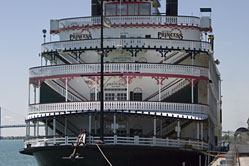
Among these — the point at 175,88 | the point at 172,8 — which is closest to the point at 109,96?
the point at 175,88

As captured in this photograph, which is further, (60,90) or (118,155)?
(60,90)

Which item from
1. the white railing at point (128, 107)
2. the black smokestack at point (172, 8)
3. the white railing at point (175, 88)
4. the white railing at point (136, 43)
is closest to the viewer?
the white railing at point (128, 107)

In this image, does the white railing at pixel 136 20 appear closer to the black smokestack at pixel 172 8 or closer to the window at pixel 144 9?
the window at pixel 144 9

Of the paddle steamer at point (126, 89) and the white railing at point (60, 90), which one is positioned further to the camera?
the white railing at point (60, 90)

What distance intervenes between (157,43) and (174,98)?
3453mm

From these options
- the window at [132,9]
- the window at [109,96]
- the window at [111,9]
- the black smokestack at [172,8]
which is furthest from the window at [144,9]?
the window at [109,96]

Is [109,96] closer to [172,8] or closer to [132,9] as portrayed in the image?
[132,9]

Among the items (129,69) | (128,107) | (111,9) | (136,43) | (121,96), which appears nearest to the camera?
(128,107)

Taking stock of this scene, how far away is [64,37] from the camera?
188 feet

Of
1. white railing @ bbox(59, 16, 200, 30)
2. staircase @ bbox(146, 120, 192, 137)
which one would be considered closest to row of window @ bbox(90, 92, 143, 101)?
staircase @ bbox(146, 120, 192, 137)

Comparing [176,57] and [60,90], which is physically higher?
[176,57]

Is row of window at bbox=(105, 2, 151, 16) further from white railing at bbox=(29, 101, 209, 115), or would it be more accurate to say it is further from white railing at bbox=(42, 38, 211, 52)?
white railing at bbox=(29, 101, 209, 115)

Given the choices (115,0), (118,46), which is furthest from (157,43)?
(115,0)

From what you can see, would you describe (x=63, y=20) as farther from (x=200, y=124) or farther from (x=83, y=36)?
(x=200, y=124)
